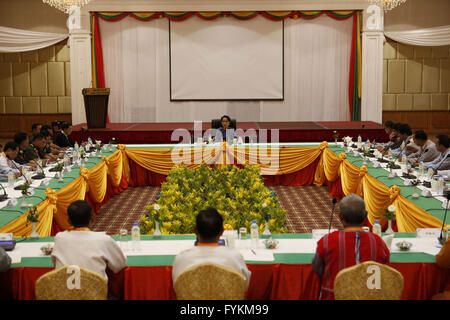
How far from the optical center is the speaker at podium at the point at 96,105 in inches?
366

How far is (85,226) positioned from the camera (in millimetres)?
2701

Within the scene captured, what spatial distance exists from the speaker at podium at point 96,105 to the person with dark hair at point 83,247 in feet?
22.7

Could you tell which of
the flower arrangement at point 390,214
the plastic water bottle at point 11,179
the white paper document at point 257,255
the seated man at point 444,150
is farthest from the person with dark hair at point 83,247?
the seated man at point 444,150

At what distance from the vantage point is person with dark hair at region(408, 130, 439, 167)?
21.0ft

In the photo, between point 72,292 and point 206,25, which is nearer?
point 72,292

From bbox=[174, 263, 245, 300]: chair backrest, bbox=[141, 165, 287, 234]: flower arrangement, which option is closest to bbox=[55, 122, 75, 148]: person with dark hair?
bbox=[141, 165, 287, 234]: flower arrangement

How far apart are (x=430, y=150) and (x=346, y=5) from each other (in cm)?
655

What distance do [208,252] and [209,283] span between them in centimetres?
16

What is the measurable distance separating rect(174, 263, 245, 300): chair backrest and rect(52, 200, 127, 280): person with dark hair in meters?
0.51

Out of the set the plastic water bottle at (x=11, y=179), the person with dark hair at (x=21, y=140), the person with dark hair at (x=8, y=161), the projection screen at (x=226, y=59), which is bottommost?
the plastic water bottle at (x=11, y=179)

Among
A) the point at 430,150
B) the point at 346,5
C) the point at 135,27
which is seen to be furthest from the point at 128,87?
the point at 430,150

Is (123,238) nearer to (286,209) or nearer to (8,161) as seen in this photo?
(8,161)

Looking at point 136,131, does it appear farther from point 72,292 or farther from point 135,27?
point 72,292

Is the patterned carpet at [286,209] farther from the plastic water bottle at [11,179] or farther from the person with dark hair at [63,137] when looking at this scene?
the person with dark hair at [63,137]
